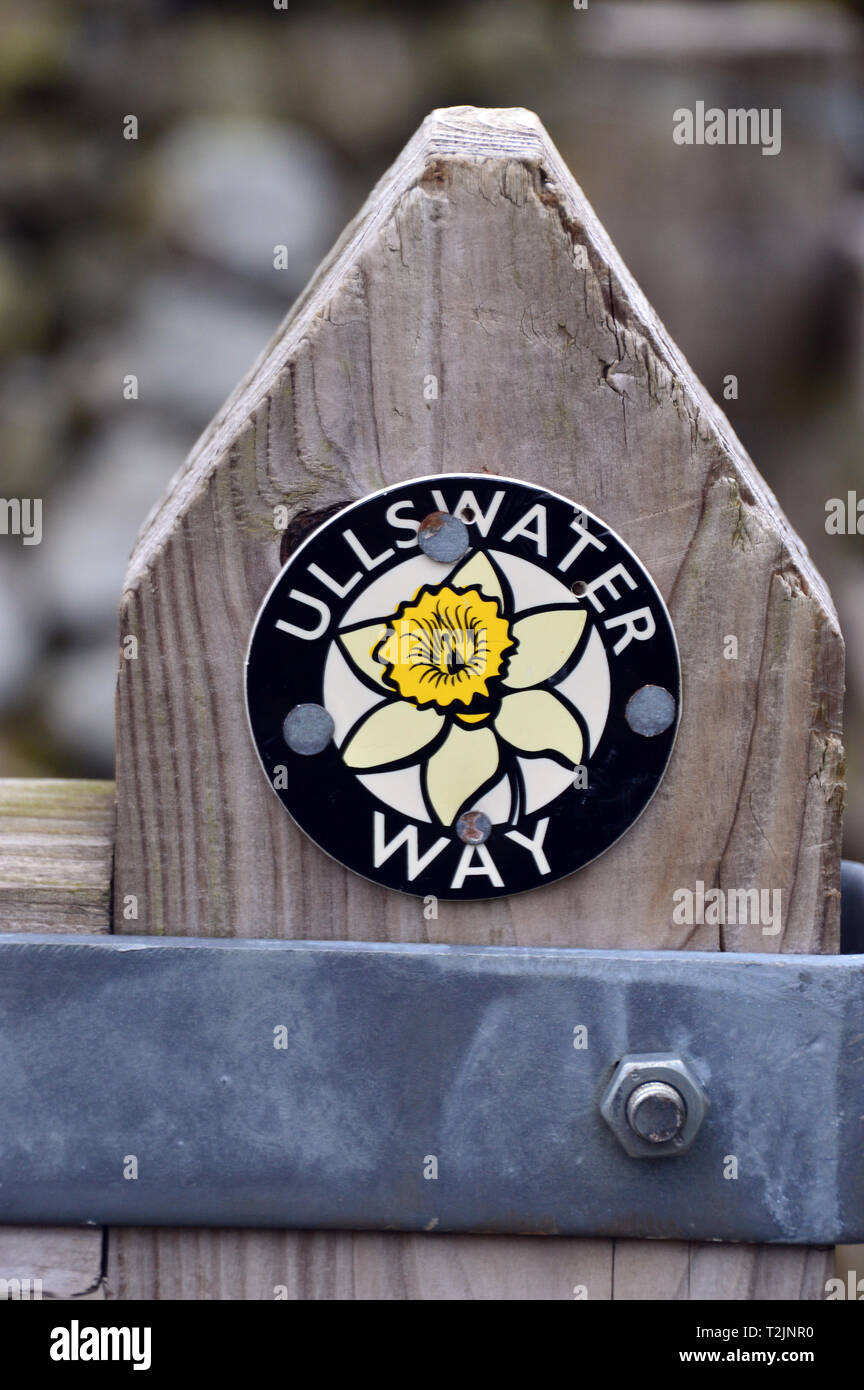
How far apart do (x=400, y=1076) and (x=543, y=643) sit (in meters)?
0.27

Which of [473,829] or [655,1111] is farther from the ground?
[473,829]

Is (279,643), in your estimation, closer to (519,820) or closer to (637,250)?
(519,820)

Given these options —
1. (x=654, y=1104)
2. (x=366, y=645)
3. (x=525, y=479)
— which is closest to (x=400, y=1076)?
(x=654, y=1104)

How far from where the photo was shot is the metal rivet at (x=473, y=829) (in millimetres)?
733

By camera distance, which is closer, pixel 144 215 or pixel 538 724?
pixel 538 724

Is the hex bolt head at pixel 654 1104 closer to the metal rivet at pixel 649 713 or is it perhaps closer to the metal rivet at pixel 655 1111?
the metal rivet at pixel 655 1111

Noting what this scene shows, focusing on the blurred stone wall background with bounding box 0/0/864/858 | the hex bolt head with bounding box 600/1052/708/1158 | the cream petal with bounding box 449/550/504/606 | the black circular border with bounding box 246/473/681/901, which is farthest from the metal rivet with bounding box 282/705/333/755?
the blurred stone wall background with bounding box 0/0/864/858

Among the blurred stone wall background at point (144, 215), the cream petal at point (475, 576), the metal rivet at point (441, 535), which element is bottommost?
the cream petal at point (475, 576)

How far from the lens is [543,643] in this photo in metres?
0.72

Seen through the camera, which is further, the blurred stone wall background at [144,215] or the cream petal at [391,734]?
the blurred stone wall background at [144,215]

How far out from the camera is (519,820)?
74 centimetres

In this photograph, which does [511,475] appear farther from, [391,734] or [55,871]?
[55,871]

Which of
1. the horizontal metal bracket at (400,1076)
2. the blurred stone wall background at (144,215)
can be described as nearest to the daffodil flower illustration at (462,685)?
the horizontal metal bracket at (400,1076)
